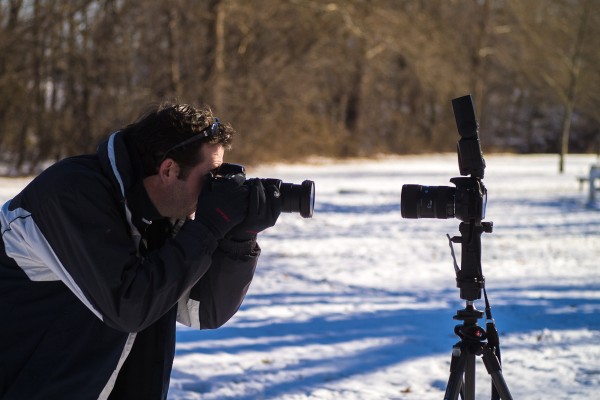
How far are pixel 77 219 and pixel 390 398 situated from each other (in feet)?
7.36

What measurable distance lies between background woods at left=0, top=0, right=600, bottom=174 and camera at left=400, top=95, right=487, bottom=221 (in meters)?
6.16

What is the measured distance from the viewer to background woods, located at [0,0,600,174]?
54.5 feet

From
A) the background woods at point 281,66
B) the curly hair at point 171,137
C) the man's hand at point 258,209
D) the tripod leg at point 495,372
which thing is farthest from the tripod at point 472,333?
the background woods at point 281,66

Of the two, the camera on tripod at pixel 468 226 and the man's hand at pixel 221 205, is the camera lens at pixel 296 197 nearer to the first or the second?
the man's hand at pixel 221 205

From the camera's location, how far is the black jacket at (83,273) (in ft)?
5.81

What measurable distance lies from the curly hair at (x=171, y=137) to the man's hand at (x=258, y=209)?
6.7 inches

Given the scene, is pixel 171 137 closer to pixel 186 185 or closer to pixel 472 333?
pixel 186 185

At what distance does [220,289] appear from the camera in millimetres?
2125

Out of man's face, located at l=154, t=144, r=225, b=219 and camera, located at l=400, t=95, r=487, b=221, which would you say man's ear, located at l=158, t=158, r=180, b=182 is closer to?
man's face, located at l=154, t=144, r=225, b=219

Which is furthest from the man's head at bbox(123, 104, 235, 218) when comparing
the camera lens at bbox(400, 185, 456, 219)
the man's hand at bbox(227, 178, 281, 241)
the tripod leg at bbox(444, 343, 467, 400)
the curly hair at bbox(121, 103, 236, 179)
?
the tripod leg at bbox(444, 343, 467, 400)

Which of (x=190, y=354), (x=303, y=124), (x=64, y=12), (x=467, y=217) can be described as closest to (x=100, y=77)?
(x=64, y=12)

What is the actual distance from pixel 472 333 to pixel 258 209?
84 centimetres

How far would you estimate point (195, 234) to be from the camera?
1.84m

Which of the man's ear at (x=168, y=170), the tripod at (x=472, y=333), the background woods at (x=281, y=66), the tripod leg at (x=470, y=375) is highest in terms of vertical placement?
the background woods at (x=281, y=66)
